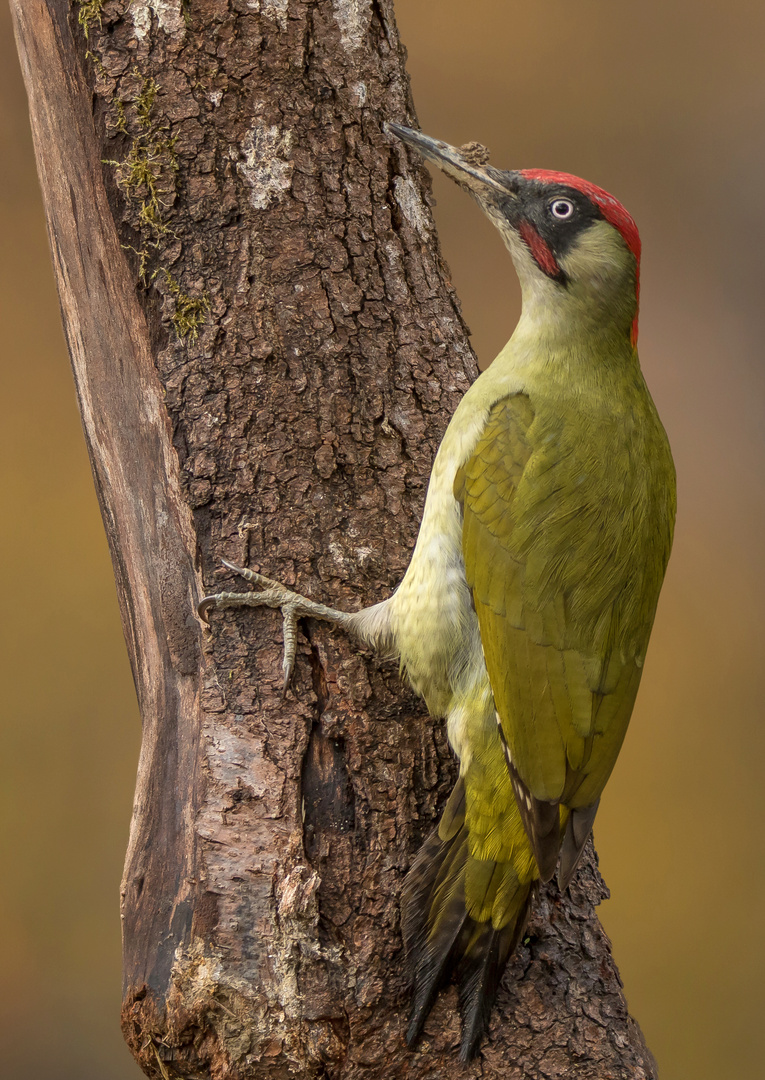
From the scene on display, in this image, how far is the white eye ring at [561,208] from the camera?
197 cm

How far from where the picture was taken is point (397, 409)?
2.08 m

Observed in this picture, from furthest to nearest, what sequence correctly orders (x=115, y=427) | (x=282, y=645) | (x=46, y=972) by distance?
1. (x=46, y=972)
2. (x=115, y=427)
3. (x=282, y=645)

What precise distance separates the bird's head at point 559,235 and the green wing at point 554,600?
10.2 inches

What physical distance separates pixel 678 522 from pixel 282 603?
2.54m

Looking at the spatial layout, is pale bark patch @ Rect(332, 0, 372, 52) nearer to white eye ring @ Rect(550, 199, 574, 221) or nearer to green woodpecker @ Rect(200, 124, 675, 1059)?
green woodpecker @ Rect(200, 124, 675, 1059)

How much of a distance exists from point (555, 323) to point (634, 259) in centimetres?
20

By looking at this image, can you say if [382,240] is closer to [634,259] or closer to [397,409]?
[397,409]

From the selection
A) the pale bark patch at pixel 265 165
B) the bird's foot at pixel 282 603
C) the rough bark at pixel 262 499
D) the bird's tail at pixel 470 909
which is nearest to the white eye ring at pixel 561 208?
the rough bark at pixel 262 499

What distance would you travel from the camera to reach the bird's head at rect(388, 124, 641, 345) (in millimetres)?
1973

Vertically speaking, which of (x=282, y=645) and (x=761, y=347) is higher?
(x=761, y=347)

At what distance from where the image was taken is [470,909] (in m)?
1.85

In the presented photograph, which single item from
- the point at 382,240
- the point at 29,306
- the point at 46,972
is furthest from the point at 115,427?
the point at 46,972

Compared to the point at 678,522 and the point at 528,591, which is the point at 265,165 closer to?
the point at 528,591

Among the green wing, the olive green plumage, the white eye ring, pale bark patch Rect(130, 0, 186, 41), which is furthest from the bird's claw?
pale bark patch Rect(130, 0, 186, 41)
